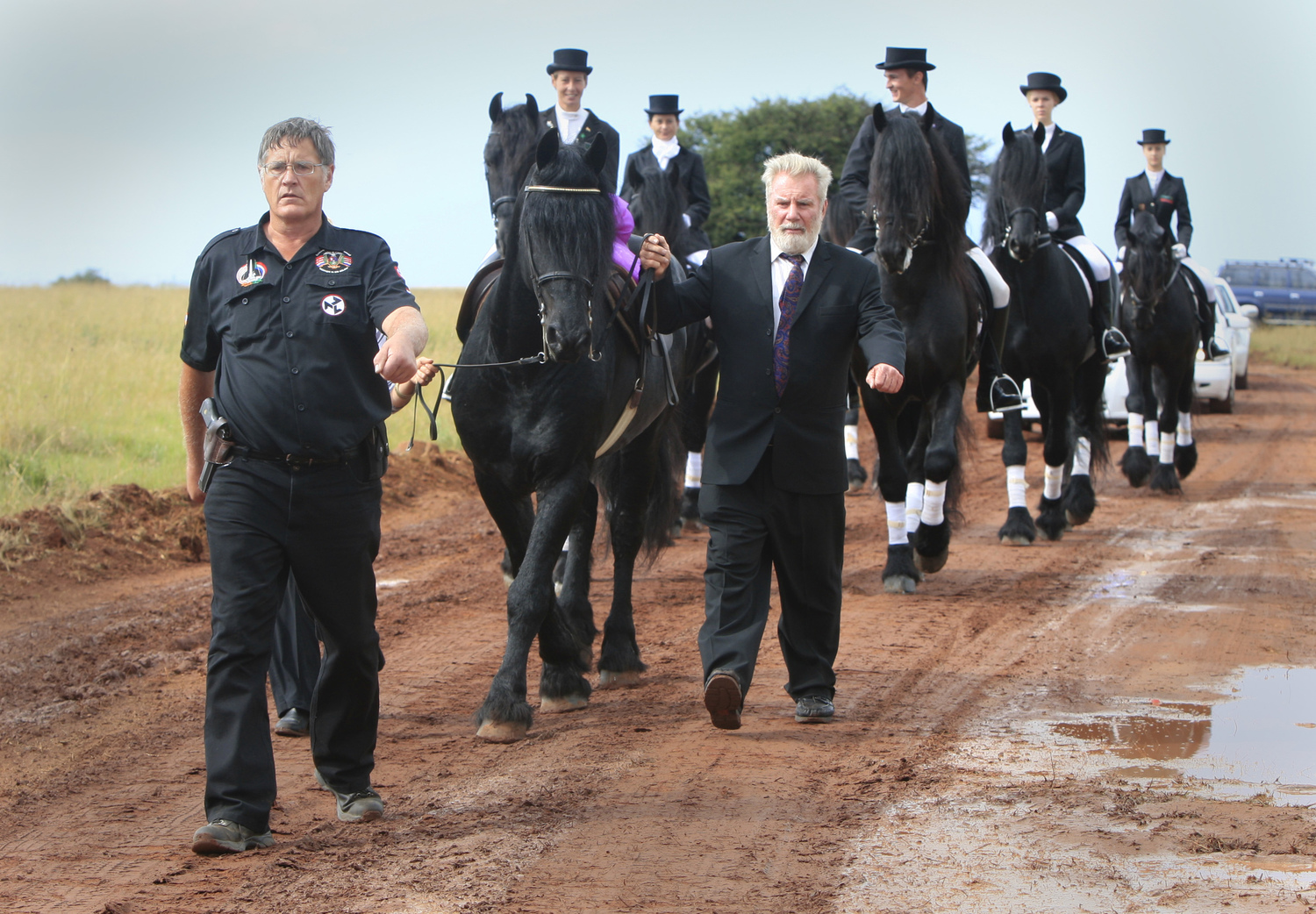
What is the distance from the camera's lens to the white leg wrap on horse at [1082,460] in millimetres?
11930

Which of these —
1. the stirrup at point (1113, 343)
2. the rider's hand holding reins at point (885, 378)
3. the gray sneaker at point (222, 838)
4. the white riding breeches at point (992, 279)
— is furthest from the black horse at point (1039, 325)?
the gray sneaker at point (222, 838)

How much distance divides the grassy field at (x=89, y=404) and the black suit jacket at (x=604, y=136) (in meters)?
5.21

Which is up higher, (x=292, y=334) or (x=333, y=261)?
(x=333, y=261)

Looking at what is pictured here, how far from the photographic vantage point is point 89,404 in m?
15.4

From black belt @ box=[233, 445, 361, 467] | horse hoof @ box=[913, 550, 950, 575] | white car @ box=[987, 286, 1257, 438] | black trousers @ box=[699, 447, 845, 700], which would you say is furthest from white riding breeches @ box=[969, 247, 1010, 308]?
white car @ box=[987, 286, 1257, 438]

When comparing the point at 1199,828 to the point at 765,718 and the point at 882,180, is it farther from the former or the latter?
the point at 882,180

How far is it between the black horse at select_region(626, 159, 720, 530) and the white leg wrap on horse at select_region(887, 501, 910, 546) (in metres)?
1.38

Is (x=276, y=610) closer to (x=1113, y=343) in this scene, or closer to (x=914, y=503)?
(x=914, y=503)

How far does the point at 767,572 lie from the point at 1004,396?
440 cm

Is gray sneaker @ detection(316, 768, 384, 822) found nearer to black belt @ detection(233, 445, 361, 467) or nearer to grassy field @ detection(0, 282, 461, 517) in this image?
black belt @ detection(233, 445, 361, 467)

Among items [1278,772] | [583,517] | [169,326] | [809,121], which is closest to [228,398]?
[583,517]

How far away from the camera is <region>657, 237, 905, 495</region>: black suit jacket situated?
569 cm

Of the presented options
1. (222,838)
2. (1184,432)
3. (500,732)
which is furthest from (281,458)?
(1184,432)

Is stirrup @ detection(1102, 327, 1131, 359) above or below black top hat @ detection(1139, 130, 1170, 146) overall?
below
